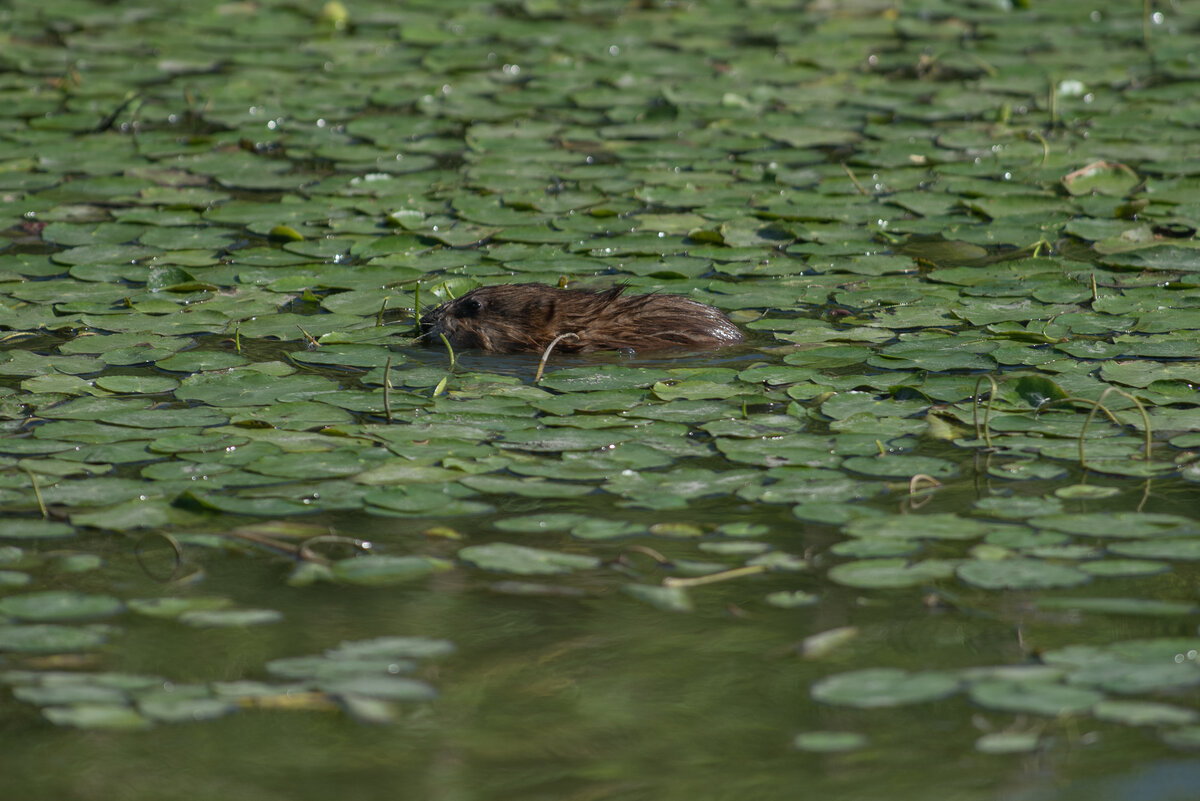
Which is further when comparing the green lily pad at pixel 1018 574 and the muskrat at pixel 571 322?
the muskrat at pixel 571 322

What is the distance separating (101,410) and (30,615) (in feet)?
4.66

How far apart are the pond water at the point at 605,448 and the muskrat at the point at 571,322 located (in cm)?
9

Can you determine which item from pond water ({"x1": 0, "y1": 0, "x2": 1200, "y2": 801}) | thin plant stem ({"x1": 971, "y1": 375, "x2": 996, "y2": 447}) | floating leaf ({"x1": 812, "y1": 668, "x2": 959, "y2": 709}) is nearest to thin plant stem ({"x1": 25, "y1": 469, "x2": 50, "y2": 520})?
pond water ({"x1": 0, "y1": 0, "x2": 1200, "y2": 801})

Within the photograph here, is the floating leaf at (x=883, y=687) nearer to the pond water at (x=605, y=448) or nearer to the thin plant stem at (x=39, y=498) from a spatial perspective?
the pond water at (x=605, y=448)

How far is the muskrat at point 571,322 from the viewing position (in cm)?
587

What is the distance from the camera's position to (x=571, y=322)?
600 cm

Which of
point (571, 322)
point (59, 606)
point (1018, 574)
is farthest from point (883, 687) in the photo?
point (571, 322)

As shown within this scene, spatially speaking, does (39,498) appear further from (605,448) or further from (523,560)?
(605,448)

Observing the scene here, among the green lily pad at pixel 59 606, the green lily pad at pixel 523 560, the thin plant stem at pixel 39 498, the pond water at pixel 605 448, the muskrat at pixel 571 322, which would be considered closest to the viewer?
the pond water at pixel 605 448

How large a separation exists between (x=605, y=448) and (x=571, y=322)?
1.35 metres

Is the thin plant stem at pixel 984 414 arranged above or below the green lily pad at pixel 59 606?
above

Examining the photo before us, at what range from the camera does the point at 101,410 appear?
5.01m

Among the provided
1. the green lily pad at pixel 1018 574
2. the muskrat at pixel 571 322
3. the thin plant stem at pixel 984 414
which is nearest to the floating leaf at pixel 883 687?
the green lily pad at pixel 1018 574

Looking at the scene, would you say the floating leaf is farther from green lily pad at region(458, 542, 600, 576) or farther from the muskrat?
the muskrat
